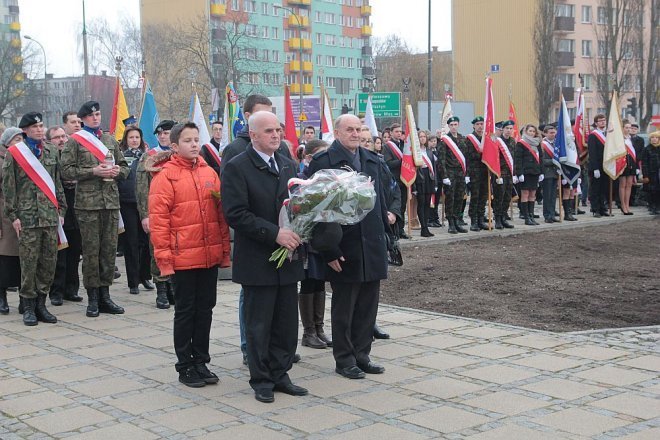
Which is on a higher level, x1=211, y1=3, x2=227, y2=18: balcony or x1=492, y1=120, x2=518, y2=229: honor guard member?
x1=211, y1=3, x2=227, y2=18: balcony

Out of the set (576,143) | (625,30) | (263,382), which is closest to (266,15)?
(625,30)

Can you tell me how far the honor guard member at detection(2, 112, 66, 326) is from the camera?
9.65 metres

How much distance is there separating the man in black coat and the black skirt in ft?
15.4

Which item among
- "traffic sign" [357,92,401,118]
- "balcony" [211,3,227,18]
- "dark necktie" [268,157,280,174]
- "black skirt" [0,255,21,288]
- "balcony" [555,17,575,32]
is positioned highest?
"balcony" [211,3,227,18]

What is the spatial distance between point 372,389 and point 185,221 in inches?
73.2

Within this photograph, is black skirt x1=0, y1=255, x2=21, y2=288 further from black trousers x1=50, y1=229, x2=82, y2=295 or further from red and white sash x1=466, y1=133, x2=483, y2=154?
red and white sash x1=466, y1=133, x2=483, y2=154

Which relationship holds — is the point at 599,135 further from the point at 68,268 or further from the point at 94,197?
the point at 94,197

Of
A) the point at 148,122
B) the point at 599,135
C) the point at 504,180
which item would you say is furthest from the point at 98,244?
the point at 599,135

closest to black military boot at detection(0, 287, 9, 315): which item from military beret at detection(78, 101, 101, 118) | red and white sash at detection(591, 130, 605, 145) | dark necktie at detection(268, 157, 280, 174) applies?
military beret at detection(78, 101, 101, 118)

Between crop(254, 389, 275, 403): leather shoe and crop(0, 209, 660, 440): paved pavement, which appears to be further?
crop(254, 389, 275, 403): leather shoe

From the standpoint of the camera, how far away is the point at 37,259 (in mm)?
9727

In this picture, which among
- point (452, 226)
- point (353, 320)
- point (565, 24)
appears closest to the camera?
point (353, 320)

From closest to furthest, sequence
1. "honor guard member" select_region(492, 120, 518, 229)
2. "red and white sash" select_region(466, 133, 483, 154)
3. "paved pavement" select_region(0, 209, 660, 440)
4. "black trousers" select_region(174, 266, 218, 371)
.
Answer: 1. "paved pavement" select_region(0, 209, 660, 440)
2. "black trousers" select_region(174, 266, 218, 371)
3. "red and white sash" select_region(466, 133, 483, 154)
4. "honor guard member" select_region(492, 120, 518, 229)

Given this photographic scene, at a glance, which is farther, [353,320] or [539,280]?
[539,280]
